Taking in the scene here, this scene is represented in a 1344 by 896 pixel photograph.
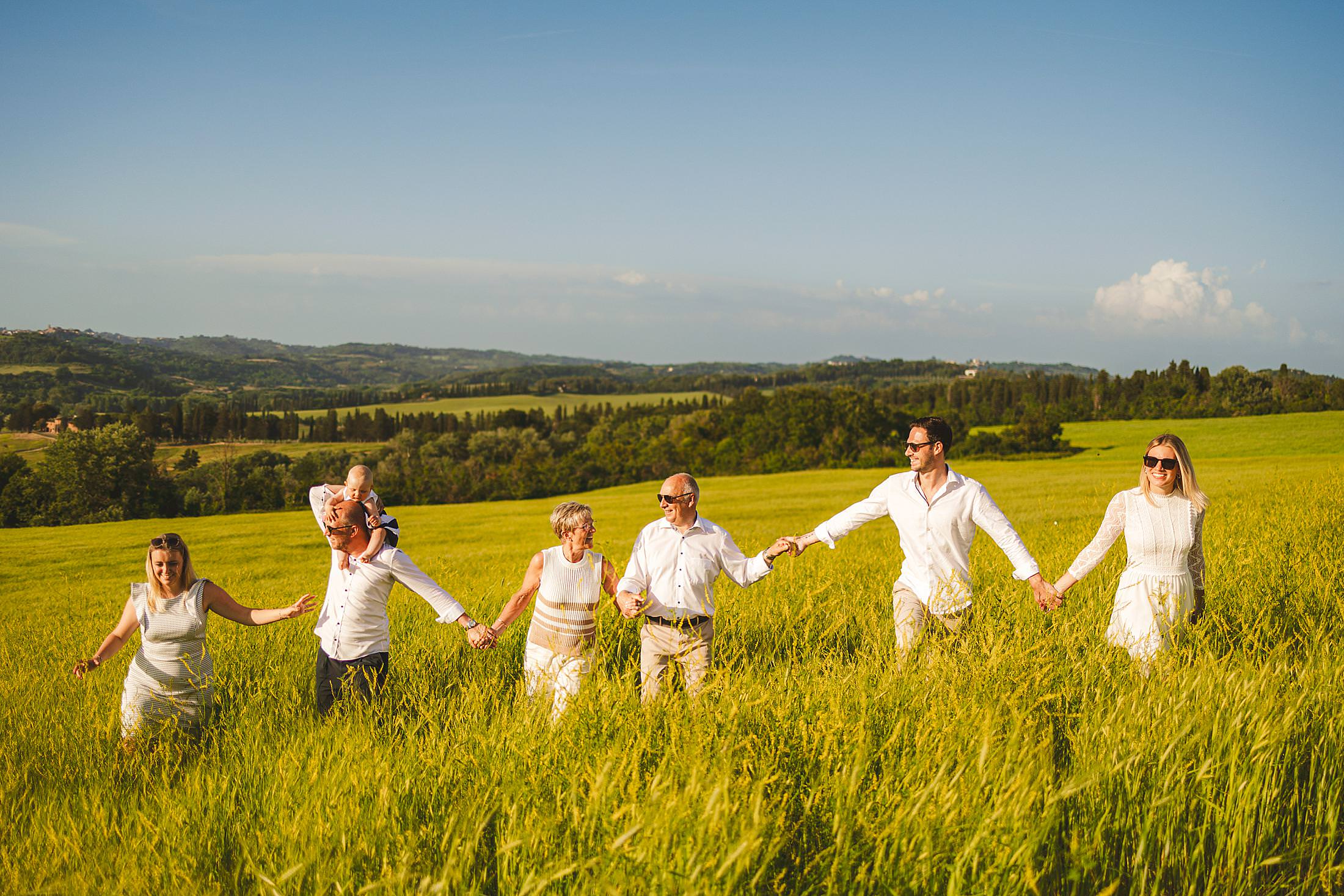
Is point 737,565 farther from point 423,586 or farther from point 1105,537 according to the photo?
point 1105,537

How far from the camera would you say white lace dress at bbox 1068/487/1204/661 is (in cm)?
529

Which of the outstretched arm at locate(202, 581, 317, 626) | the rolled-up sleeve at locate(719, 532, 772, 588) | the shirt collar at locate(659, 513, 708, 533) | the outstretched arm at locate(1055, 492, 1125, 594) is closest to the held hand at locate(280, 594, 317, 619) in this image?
the outstretched arm at locate(202, 581, 317, 626)

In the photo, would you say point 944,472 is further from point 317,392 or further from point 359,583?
point 317,392

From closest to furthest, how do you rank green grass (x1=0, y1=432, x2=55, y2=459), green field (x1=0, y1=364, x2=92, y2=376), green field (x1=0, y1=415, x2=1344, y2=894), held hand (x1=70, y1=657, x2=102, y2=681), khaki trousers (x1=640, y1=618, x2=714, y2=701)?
green field (x1=0, y1=415, x2=1344, y2=894) → held hand (x1=70, y1=657, x2=102, y2=681) → khaki trousers (x1=640, y1=618, x2=714, y2=701) → green grass (x1=0, y1=432, x2=55, y2=459) → green field (x1=0, y1=364, x2=92, y2=376)

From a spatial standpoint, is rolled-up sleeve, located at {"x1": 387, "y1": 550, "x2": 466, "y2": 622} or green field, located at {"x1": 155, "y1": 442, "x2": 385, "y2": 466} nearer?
rolled-up sleeve, located at {"x1": 387, "y1": 550, "x2": 466, "y2": 622}

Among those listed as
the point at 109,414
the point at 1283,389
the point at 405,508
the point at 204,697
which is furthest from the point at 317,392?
the point at 204,697

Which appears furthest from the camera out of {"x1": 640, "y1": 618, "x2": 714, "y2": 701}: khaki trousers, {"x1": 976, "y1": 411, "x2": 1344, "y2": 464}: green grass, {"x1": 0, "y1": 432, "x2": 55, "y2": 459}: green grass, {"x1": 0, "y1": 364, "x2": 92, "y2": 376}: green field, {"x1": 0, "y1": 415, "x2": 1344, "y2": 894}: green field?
{"x1": 0, "y1": 364, "x2": 92, "y2": 376}: green field

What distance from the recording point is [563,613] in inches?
214

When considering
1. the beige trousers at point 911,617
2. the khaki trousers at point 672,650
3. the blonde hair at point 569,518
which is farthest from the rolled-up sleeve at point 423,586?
the beige trousers at point 911,617

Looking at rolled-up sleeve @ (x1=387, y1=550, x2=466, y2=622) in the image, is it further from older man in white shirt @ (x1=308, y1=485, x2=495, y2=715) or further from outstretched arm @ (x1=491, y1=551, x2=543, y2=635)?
outstretched arm @ (x1=491, y1=551, x2=543, y2=635)

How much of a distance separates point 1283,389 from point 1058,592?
8404 cm

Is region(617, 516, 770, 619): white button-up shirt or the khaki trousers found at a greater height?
region(617, 516, 770, 619): white button-up shirt

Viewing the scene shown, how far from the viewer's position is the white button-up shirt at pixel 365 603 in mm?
5469

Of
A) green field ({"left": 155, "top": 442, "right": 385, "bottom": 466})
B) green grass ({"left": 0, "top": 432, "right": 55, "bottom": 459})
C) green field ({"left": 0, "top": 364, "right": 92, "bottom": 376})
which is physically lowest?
green field ({"left": 155, "top": 442, "right": 385, "bottom": 466})
